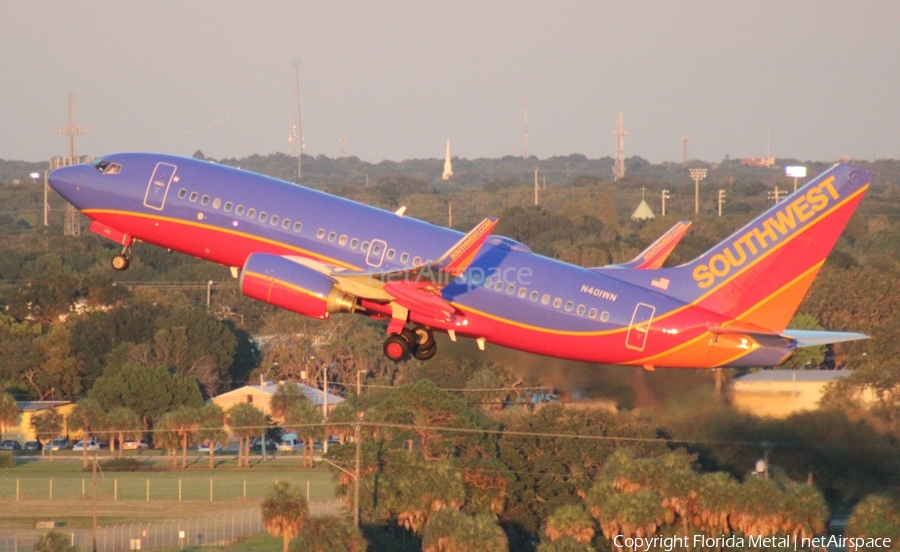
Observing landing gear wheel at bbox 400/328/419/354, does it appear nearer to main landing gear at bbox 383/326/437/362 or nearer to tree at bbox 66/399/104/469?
main landing gear at bbox 383/326/437/362

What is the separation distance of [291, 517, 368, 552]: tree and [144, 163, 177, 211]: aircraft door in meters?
24.6

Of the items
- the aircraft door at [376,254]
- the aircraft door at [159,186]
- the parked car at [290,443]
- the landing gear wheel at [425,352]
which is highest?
the aircraft door at [159,186]

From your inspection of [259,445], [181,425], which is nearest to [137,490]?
[181,425]

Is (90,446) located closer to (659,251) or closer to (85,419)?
(85,419)

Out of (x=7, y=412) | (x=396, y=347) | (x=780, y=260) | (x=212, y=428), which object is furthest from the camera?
(x=7, y=412)

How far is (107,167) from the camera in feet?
179

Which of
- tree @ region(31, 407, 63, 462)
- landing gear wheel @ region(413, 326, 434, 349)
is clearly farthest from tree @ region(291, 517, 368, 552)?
tree @ region(31, 407, 63, 462)

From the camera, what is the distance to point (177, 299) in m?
171

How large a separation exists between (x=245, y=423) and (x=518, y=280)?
59.6 metres

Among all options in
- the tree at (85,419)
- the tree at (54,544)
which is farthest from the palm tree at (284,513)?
the tree at (85,419)

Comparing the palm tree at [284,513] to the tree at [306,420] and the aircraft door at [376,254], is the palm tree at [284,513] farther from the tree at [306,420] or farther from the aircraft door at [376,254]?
the aircraft door at [376,254]

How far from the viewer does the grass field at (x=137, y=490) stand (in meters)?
85.6

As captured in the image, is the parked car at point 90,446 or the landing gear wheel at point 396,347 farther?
the parked car at point 90,446

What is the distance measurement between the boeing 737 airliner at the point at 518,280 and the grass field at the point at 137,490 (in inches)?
1453
